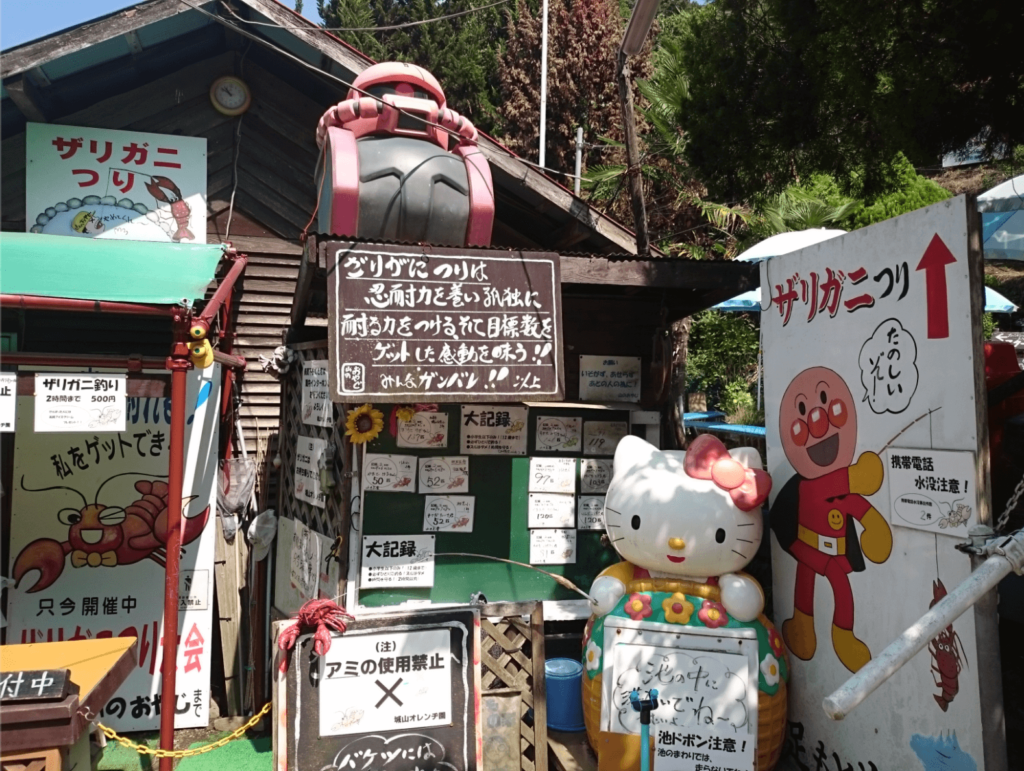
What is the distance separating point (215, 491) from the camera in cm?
663

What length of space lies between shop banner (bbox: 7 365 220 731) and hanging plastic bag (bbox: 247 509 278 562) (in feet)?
1.42

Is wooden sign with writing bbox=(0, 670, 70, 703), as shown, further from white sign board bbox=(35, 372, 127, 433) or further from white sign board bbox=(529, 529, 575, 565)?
white sign board bbox=(529, 529, 575, 565)

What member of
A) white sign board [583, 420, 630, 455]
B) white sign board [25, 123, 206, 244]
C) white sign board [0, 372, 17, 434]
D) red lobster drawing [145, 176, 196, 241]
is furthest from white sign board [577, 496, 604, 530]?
red lobster drawing [145, 176, 196, 241]

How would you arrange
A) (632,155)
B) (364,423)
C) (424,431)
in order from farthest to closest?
(632,155)
(424,431)
(364,423)

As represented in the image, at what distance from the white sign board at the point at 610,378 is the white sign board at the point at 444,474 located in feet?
4.25

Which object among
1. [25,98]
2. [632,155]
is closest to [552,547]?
[632,155]

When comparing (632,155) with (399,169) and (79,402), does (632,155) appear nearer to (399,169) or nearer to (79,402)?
(399,169)

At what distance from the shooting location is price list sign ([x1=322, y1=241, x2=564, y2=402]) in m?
4.93

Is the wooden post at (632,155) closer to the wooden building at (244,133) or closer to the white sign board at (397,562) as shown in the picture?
the wooden building at (244,133)

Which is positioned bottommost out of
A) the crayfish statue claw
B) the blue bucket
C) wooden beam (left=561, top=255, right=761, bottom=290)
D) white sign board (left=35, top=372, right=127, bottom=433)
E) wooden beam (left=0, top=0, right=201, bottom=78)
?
the blue bucket

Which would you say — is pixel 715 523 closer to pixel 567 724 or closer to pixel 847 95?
pixel 567 724

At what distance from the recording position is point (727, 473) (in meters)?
4.78

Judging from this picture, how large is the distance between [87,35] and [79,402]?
3304 mm

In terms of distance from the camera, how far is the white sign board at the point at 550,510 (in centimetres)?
592
